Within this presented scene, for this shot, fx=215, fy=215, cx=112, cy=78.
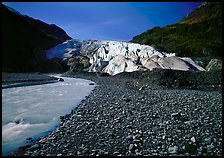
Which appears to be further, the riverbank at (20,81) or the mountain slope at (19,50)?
the mountain slope at (19,50)

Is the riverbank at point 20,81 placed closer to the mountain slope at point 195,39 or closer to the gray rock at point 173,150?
the gray rock at point 173,150

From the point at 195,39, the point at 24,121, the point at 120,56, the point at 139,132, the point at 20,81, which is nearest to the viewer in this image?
the point at 139,132

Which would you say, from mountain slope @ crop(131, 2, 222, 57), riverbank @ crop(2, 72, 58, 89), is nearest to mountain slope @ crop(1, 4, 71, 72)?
riverbank @ crop(2, 72, 58, 89)

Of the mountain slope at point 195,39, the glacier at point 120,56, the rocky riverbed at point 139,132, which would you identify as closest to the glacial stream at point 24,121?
the rocky riverbed at point 139,132

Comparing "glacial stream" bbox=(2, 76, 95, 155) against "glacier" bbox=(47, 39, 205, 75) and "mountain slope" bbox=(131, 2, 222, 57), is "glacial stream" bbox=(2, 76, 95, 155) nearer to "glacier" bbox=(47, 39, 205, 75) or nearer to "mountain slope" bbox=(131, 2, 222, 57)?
"glacier" bbox=(47, 39, 205, 75)

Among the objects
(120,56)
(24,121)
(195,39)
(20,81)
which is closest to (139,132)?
(24,121)

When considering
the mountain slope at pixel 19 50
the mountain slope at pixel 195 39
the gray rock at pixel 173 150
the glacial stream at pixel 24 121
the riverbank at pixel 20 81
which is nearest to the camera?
the gray rock at pixel 173 150

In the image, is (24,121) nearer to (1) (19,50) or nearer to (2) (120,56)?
(2) (120,56)

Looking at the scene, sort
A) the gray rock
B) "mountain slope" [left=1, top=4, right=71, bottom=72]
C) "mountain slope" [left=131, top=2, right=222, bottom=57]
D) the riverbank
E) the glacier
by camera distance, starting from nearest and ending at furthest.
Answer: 1. the gray rock
2. the riverbank
3. the glacier
4. "mountain slope" [left=131, top=2, right=222, bottom=57]
5. "mountain slope" [left=1, top=4, right=71, bottom=72]
